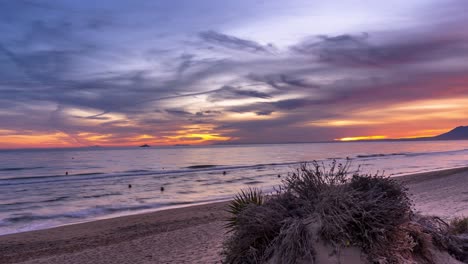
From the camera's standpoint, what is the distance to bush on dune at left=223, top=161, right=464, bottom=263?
4.87 metres

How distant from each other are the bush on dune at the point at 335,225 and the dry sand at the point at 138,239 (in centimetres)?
396

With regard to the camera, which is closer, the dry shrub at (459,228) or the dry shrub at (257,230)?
the dry shrub at (257,230)

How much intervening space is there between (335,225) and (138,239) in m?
9.25

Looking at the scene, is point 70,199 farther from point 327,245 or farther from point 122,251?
point 327,245

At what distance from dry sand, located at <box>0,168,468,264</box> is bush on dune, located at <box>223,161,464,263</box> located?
13.0 ft

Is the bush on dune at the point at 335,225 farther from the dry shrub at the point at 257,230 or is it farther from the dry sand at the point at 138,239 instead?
the dry sand at the point at 138,239

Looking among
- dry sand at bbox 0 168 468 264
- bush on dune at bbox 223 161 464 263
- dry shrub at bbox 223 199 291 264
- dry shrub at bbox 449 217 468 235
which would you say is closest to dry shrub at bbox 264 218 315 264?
bush on dune at bbox 223 161 464 263

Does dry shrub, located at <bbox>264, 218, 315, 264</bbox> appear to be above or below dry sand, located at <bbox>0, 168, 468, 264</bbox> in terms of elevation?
above

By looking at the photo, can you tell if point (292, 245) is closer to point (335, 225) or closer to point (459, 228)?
point (335, 225)

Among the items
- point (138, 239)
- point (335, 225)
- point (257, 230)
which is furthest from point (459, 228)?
point (138, 239)

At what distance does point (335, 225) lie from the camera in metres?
4.87

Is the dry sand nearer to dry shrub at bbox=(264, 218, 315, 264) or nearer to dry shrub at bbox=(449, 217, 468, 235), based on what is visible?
dry shrub at bbox=(449, 217, 468, 235)

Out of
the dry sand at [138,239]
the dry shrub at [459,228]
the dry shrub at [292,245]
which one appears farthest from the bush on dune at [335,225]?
the dry sand at [138,239]

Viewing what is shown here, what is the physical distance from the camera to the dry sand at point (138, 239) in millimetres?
10516
